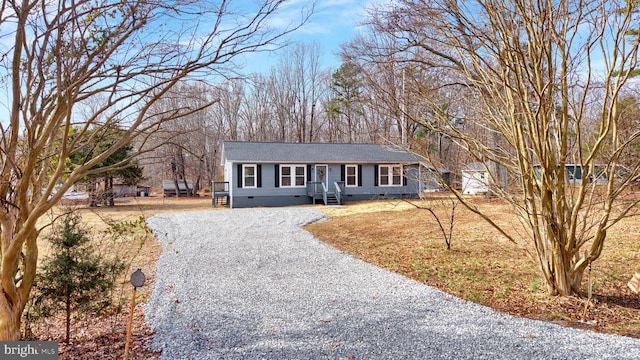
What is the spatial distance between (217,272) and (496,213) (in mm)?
10358

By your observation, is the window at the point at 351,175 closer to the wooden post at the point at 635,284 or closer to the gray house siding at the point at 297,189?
the gray house siding at the point at 297,189

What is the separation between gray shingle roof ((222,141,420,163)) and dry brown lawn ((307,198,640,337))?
709cm

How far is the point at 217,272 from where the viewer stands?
7.10 meters

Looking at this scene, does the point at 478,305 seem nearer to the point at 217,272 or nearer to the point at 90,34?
the point at 217,272

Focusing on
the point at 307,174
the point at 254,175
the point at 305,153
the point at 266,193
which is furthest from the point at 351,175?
the point at 254,175

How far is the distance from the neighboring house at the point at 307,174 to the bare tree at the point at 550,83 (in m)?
13.0

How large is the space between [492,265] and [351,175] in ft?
46.4

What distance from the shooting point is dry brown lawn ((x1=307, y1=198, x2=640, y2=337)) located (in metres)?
4.78

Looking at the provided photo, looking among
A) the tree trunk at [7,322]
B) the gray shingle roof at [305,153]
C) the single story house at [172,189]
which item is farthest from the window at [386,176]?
the tree trunk at [7,322]

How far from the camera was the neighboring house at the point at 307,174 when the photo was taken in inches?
758

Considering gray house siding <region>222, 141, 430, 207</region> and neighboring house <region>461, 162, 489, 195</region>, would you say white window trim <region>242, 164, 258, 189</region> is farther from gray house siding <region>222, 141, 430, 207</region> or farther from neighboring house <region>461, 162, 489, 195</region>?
neighboring house <region>461, 162, 489, 195</region>

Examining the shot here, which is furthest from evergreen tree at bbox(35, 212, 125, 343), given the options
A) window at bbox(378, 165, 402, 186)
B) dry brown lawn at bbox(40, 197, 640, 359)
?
window at bbox(378, 165, 402, 186)

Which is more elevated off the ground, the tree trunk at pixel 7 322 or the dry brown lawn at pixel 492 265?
the tree trunk at pixel 7 322

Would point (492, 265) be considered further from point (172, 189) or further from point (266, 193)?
point (172, 189)
